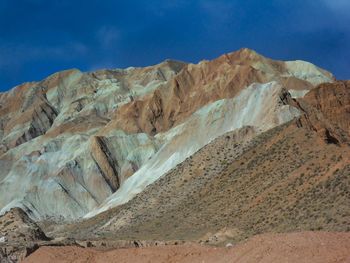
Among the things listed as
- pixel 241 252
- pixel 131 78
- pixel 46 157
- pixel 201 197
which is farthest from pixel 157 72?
pixel 241 252

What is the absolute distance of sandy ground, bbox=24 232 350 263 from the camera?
17.9 meters

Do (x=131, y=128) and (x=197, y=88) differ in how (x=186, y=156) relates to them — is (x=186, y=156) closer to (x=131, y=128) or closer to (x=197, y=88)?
(x=131, y=128)

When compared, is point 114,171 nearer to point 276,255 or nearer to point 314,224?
point 314,224

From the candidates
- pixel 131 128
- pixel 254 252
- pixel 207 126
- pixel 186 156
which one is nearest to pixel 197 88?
pixel 131 128

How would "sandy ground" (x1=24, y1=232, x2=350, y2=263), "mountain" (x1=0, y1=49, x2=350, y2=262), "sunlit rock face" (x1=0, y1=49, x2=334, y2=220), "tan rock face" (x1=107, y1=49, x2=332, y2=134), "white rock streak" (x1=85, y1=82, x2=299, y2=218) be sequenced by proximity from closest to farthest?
"sandy ground" (x1=24, y1=232, x2=350, y2=263)
"mountain" (x1=0, y1=49, x2=350, y2=262)
"white rock streak" (x1=85, y1=82, x2=299, y2=218)
"sunlit rock face" (x1=0, y1=49, x2=334, y2=220)
"tan rock face" (x1=107, y1=49, x2=332, y2=134)

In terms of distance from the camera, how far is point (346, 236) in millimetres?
18969

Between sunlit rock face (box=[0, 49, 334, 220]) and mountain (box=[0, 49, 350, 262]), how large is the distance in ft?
0.70

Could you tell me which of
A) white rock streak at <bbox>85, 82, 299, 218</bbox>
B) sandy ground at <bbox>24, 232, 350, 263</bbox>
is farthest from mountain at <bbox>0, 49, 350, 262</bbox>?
sandy ground at <bbox>24, 232, 350, 263</bbox>

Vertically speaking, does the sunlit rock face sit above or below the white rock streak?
above

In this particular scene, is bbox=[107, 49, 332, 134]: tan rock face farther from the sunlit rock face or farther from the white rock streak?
the white rock streak

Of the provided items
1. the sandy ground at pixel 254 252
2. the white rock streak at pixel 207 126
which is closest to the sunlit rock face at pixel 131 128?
the white rock streak at pixel 207 126

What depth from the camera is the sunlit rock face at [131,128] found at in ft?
260

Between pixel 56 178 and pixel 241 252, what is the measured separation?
261 ft

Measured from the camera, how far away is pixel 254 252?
20.0 metres
